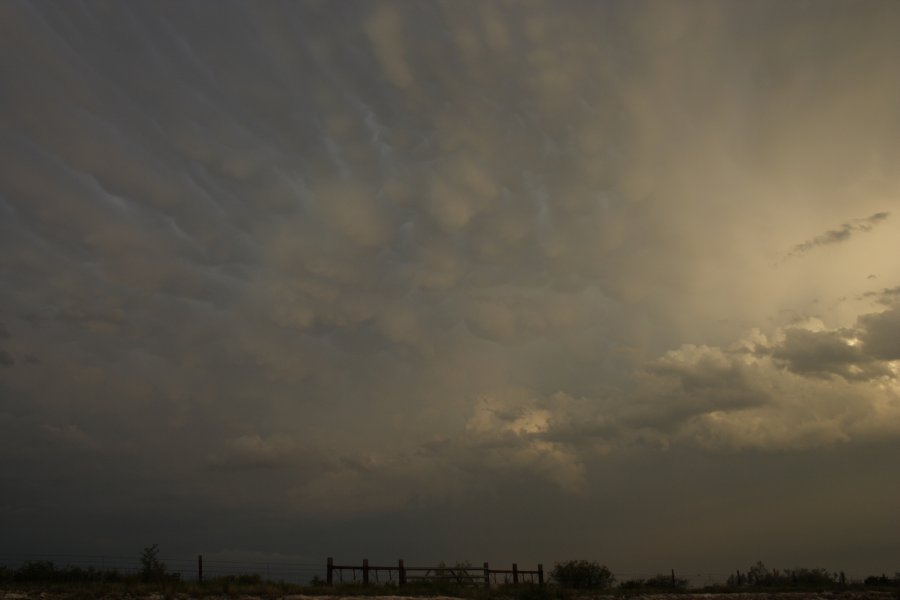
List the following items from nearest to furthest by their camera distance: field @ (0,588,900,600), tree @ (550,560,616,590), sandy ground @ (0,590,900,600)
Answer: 1. sandy ground @ (0,590,900,600)
2. field @ (0,588,900,600)
3. tree @ (550,560,616,590)

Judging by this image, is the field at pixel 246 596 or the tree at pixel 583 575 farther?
the tree at pixel 583 575

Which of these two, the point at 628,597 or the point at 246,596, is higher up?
the point at 246,596

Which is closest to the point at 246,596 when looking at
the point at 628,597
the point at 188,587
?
the point at 188,587

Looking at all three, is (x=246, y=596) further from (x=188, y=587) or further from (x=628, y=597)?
(x=628, y=597)

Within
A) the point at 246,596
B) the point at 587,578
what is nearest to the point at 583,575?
the point at 587,578

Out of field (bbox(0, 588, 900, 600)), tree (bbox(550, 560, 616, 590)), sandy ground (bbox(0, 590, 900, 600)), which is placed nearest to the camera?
sandy ground (bbox(0, 590, 900, 600))

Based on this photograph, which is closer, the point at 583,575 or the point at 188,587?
the point at 188,587

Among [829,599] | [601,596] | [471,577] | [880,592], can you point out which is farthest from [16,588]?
[880,592]

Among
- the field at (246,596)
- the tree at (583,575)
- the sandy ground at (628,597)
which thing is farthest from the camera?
the tree at (583,575)

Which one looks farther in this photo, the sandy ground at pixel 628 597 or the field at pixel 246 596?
the field at pixel 246 596

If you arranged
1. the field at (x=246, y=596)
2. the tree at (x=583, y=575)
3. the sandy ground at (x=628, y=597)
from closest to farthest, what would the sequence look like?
the sandy ground at (x=628, y=597) < the field at (x=246, y=596) < the tree at (x=583, y=575)

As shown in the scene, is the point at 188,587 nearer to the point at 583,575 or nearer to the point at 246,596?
the point at 246,596

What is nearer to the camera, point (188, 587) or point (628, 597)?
point (188, 587)

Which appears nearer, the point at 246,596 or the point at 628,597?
the point at 246,596
